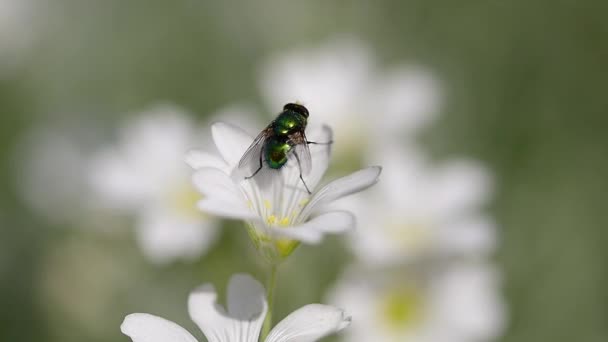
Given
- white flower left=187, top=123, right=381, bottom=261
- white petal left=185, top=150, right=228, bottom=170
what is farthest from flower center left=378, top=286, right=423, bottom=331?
white petal left=185, top=150, right=228, bottom=170

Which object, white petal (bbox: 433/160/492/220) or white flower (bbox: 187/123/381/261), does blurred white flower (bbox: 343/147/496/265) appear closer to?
white petal (bbox: 433/160/492/220)

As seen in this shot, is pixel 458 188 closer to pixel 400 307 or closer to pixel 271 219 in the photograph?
pixel 400 307

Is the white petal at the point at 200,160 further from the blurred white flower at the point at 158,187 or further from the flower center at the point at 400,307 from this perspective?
the flower center at the point at 400,307

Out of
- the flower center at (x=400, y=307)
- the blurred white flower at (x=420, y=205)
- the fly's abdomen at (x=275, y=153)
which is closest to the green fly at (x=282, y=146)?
the fly's abdomen at (x=275, y=153)

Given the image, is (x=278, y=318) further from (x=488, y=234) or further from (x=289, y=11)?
(x=289, y=11)

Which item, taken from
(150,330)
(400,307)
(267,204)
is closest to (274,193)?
(267,204)
